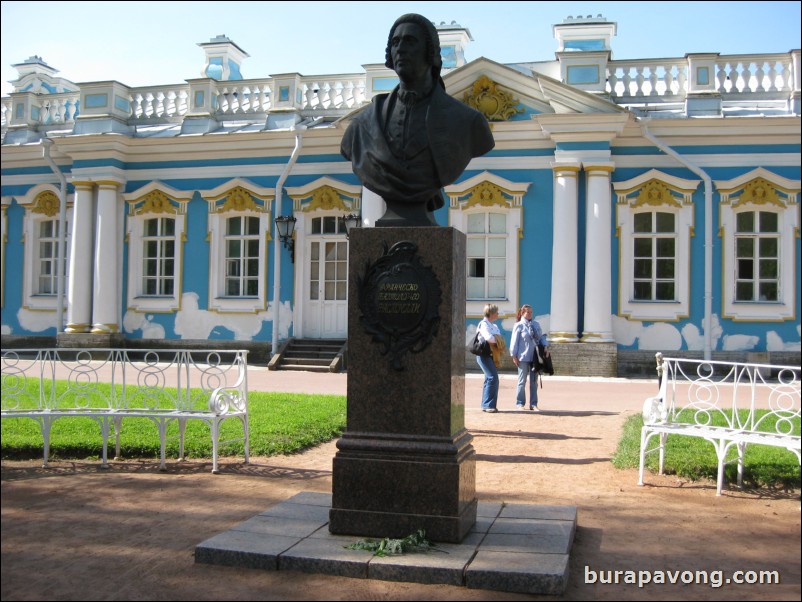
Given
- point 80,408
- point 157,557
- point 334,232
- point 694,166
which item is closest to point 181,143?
point 334,232

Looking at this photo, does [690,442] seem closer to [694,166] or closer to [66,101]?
[694,166]

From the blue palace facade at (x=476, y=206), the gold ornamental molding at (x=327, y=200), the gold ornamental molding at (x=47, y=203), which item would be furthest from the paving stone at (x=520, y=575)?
the gold ornamental molding at (x=47, y=203)

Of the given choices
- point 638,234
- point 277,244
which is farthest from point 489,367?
point 277,244

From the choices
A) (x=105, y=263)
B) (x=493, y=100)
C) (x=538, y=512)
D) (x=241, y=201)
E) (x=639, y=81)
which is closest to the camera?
(x=538, y=512)

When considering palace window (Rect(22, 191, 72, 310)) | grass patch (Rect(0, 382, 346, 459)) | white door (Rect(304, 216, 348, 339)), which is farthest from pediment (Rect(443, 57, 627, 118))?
palace window (Rect(22, 191, 72, 310))

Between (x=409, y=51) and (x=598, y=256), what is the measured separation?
35.1ft

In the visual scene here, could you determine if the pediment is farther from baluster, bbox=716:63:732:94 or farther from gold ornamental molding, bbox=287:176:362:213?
gold ornamental molding, bbox=287:176:362:213

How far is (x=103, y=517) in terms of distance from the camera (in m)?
4.96

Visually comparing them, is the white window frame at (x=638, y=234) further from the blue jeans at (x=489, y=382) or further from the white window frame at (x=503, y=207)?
the blue jeans at (x=489, y=382)

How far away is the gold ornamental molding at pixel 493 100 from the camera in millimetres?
15523

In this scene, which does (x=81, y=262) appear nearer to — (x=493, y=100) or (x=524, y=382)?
(x=493, y=100)

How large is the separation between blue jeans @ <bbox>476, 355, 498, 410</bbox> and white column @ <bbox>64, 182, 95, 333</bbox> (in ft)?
34.0

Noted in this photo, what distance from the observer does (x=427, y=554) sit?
4113mm

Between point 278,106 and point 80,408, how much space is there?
11361 mm
